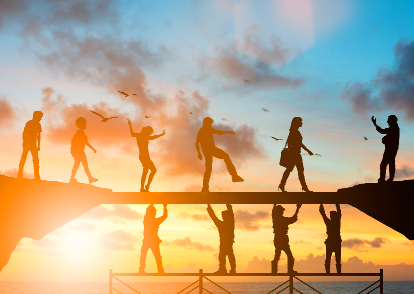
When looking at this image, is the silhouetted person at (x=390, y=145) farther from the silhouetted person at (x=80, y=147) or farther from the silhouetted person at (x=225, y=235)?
the silhouetted person at (x=80, y=147)

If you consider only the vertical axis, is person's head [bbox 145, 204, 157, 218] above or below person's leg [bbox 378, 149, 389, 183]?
below

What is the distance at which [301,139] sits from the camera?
1334 cm

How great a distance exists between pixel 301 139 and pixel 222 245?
4.31 m

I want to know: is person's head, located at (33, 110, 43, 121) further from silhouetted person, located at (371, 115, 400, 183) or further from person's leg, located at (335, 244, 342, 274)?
person's leg, located at (335, 244, 342, 274)

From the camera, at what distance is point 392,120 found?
11.7 metres

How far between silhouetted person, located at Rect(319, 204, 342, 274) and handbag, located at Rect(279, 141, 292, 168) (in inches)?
82.5

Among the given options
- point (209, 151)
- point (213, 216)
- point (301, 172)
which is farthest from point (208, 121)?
point (301, 172)

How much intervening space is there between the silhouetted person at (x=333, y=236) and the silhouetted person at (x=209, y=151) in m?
3.38

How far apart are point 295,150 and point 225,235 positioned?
3.57 meters

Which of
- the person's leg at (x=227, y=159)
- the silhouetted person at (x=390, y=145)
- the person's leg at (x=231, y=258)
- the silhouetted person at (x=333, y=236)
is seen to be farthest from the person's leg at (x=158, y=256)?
the silhouetted person at (x=390, y=145)

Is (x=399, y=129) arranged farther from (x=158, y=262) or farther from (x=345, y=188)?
(x=158, y=262)

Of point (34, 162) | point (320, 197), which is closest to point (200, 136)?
point (320, 197)

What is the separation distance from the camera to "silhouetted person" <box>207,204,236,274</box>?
523 inches

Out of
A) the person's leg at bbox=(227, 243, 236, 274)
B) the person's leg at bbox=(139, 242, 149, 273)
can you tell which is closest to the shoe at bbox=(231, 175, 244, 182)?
the person's leg at bbox=(227, 243, 236, 274)
